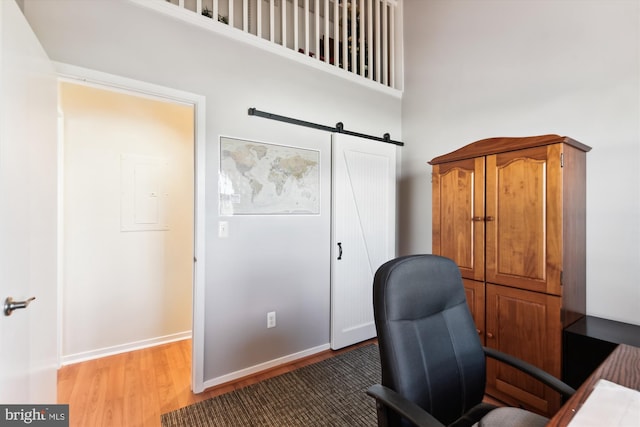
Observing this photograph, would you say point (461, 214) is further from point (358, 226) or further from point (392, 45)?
point (392, 45)

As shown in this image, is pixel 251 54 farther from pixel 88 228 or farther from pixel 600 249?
pixel 600 249

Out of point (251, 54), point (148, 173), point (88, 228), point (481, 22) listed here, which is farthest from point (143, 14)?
point (481, 22)

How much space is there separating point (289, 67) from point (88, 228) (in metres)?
2.30

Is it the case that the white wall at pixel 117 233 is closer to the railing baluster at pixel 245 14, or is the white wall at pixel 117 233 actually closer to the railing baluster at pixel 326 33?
the railing baluster at pixel 245 14

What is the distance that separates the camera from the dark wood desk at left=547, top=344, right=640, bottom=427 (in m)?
0.82

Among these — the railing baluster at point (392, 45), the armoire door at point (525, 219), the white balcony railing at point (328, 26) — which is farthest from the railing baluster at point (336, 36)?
the armoire door at point (525, 219)

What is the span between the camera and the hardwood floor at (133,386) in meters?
1.87

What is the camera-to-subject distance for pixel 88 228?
261 centimetres

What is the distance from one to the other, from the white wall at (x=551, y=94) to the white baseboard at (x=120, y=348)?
8.81 ft

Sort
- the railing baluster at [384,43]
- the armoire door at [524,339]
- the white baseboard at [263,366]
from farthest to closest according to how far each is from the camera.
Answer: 1. the railing baluster at [384,43]
2. the white baseboard at [263,366]
3. the armoire door at [524,339]

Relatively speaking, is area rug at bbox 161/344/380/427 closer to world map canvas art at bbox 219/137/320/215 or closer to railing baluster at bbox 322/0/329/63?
world map canvas art at bbox 219/137/320/215

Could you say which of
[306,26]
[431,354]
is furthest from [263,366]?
[306,26]

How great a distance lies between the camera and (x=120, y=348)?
2.73 meters

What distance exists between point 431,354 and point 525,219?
1228 mm
